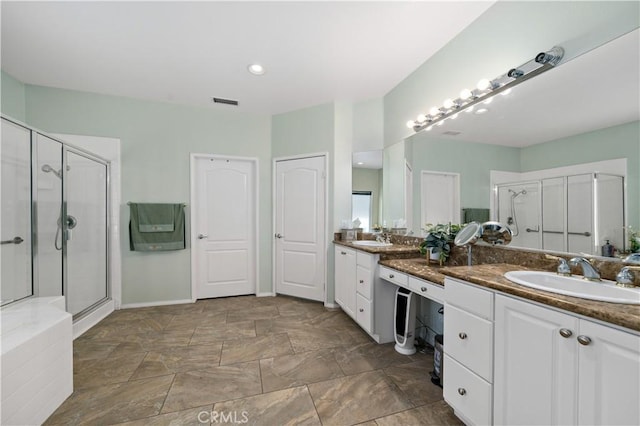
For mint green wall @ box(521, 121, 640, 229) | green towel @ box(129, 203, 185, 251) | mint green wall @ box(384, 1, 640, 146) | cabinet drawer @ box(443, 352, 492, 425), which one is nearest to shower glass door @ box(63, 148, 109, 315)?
green towel @ box(129, 203, 185, 251)

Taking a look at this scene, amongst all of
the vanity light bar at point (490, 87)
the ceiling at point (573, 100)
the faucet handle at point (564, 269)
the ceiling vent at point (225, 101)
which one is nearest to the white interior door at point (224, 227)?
the ceiling vent at point (225, 101)

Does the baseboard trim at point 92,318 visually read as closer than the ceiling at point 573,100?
No

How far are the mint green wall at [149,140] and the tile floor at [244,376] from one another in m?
0.55

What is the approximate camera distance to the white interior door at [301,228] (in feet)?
11.0

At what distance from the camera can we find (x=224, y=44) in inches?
85.4

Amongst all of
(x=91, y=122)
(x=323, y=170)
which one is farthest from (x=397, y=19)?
(x=91, y=122)

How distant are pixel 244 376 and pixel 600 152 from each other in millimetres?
2477

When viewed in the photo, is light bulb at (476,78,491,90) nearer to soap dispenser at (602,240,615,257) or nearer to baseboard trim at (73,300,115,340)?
soap dispenser at (602,240,615,257)

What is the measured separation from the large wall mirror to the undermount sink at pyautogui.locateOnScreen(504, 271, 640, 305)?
20 centimetres

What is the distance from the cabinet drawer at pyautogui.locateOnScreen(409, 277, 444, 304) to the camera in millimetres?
1607

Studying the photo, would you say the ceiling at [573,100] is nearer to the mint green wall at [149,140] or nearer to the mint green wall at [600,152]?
the mint green wall at [600,152]

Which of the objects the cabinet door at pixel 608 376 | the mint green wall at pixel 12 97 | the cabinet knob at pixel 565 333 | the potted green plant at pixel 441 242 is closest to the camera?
the cabinet door at pixel 608 376

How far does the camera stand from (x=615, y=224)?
1.22 m

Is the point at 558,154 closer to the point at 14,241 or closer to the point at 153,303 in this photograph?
the point at 14,241
